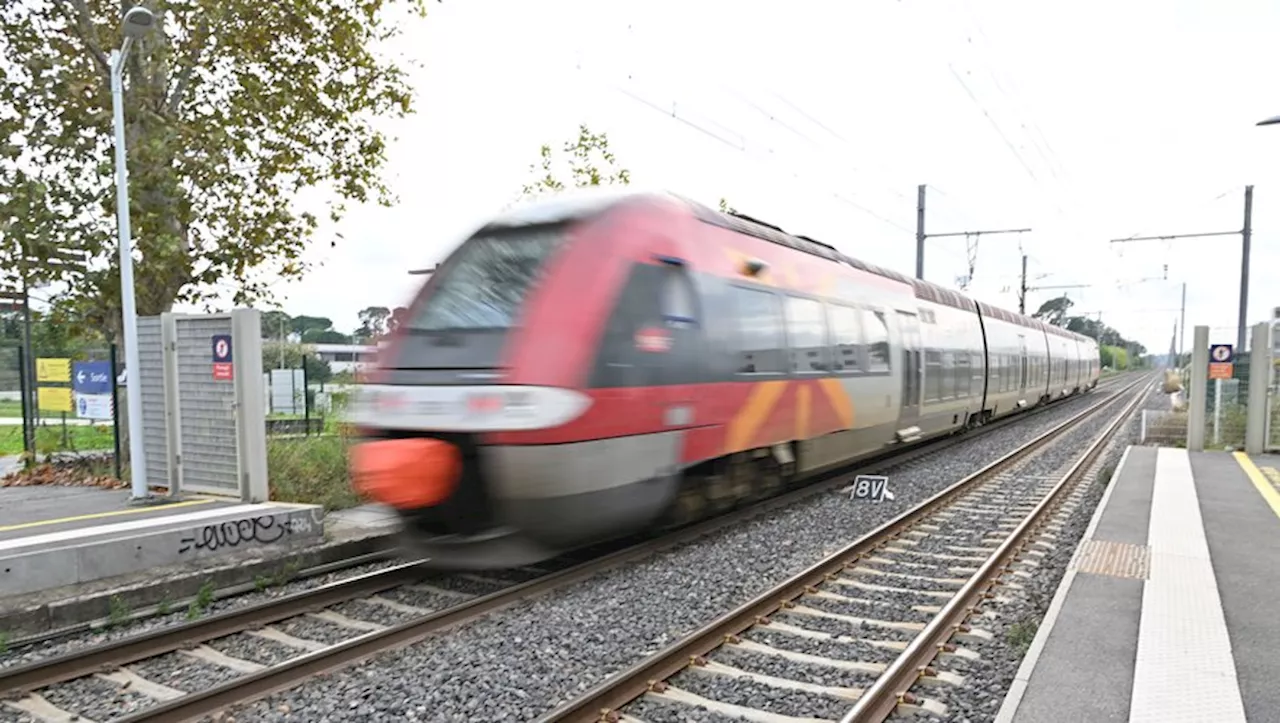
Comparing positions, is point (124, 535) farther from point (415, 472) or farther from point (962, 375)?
point (962, 375)

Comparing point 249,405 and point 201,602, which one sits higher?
point 249,405

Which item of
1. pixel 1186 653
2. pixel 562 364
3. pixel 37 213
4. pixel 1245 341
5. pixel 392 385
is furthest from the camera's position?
pixel 1245 341

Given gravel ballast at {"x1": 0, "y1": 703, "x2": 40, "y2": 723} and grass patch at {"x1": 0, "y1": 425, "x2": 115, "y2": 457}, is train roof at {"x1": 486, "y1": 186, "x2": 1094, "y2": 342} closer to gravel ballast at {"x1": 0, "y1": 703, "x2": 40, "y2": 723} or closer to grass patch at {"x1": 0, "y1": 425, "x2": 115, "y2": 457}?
gravel ballast at {"x1": 0, "y1": 703, "x2": 40, "y2": 723}

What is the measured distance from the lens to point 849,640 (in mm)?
5004

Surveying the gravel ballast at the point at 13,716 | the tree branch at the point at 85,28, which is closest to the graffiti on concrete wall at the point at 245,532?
the gravel ballast at the point at 13,716

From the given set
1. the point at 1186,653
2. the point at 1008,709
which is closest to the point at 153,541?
the point at 1008,709

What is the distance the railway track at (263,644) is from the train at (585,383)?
0.88 feet

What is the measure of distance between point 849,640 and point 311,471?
7.26 m

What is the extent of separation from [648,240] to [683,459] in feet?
6.13

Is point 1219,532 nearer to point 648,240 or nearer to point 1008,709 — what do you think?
point 1008,709

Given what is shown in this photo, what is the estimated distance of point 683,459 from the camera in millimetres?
6840

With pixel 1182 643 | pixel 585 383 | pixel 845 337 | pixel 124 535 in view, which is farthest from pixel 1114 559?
pixel 124 535

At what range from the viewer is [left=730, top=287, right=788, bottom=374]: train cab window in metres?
7.66

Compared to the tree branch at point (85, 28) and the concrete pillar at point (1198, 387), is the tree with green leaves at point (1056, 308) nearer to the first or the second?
the concrete pillar at point (1198, 387)
